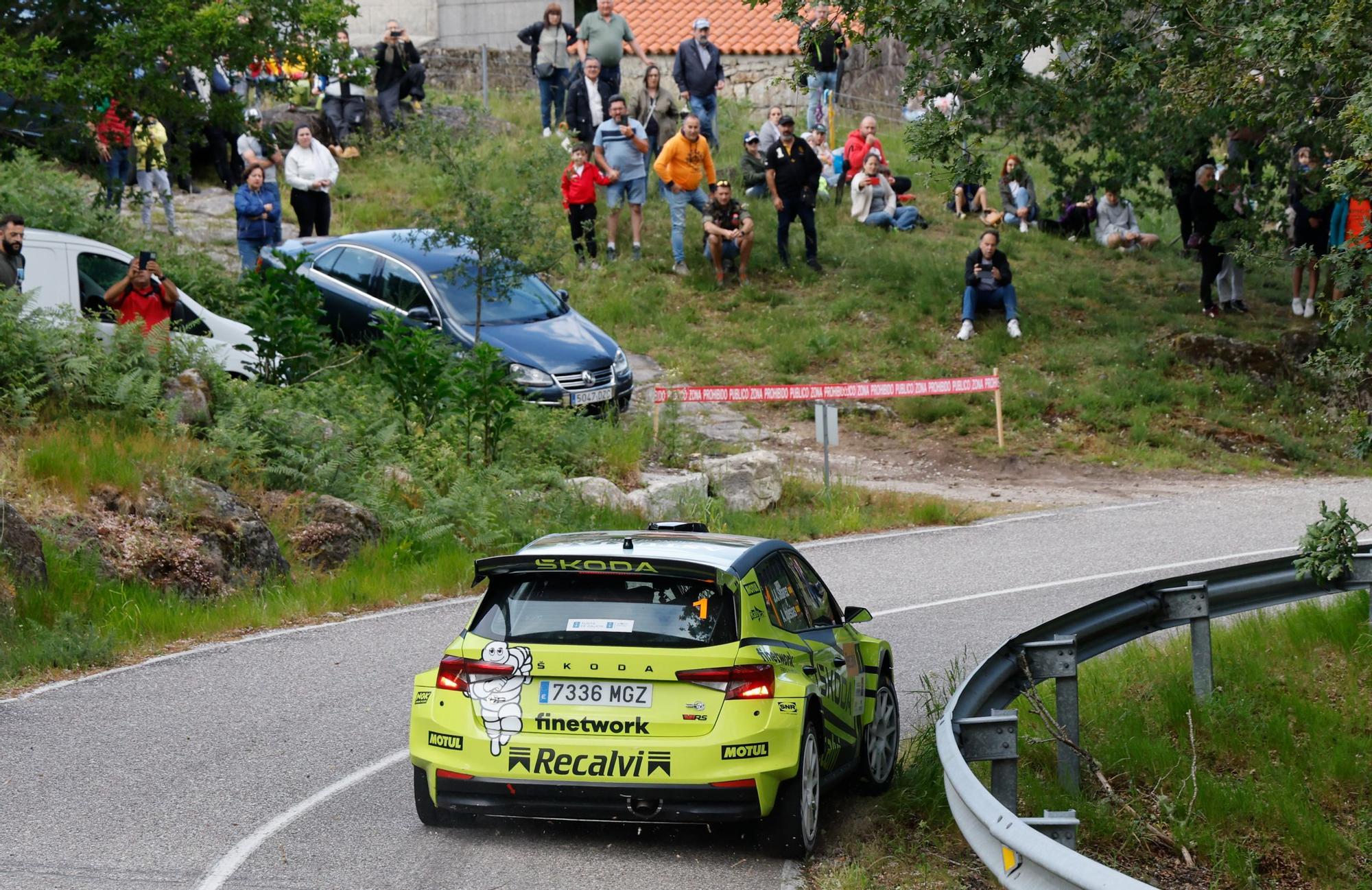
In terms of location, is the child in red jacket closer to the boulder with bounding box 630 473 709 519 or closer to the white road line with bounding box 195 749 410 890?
the boulder with bounding box 630 473 709 519

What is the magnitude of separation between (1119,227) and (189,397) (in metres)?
19.6

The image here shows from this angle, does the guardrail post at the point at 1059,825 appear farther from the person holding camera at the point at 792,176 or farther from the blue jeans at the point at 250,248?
the person holding camera at the point at 792,176

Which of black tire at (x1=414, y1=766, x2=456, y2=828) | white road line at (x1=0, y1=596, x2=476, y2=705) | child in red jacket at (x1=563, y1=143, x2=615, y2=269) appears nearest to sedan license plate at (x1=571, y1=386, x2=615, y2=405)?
child in red jacket at (x1=563, y1=143, x2=615, y2=269)

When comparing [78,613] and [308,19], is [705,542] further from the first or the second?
[308,19]

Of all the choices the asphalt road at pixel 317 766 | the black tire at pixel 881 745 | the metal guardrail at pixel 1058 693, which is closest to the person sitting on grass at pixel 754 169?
the asphalt road at pixel 317 766

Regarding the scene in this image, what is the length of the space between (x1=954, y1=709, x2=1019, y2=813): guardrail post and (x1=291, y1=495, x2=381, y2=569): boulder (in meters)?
8.74

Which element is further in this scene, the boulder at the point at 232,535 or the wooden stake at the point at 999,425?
the wooden stake at the point at 999,425

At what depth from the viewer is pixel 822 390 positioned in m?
20.6

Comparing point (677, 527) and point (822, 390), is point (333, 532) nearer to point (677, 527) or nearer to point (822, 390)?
point (677, 527)

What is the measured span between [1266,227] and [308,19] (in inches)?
659

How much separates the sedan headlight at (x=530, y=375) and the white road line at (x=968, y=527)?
4.62 m

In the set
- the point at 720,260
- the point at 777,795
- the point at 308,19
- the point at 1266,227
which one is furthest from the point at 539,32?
the point at 777,795

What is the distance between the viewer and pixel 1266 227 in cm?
2817

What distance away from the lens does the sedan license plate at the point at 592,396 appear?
19906mm
